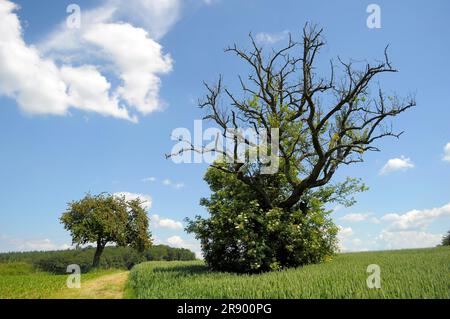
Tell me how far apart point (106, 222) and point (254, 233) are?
26.1 m

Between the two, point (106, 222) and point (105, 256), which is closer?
point (106, 222)

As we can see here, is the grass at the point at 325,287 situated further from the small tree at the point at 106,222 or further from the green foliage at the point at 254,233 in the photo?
the small tree at the point at 106,222

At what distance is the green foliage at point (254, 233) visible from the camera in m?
23.2

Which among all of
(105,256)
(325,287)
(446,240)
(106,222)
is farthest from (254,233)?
(105,256)

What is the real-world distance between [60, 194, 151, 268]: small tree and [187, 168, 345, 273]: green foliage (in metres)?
22.8

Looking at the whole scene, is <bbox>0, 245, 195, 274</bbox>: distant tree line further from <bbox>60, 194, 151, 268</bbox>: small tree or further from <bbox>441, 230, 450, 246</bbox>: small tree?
<bbox>441, 230, 450, 246</bbox>: small tree

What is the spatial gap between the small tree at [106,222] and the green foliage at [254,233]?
2282 centimetres

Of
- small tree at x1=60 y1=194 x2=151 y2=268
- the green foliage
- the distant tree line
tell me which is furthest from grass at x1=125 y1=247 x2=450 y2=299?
the distant tree line

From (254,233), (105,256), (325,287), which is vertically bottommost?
(105,256)

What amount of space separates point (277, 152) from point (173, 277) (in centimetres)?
1085

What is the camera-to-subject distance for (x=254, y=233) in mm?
23547

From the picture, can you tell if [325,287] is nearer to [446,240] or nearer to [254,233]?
[254,233]

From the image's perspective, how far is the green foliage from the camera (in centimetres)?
2317
